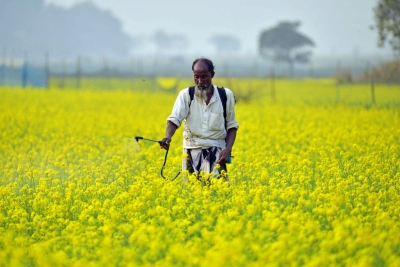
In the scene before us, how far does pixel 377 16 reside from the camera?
32812 millimetres

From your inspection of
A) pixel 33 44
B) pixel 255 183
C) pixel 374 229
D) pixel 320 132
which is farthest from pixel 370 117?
pixel 33 44

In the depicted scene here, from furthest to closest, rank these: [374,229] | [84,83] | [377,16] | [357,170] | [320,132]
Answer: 1. [84,83]
2. [377,16]
3. [320,132]
4. [357,170]
5. [374,229]

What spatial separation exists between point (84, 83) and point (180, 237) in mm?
37364

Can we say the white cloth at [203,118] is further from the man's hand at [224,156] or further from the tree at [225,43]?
the tree at [225,43]

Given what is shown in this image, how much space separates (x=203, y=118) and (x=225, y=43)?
189 meters

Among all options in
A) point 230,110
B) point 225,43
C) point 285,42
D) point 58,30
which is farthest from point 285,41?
point 225,43

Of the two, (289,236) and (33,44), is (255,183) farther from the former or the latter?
(33,44)

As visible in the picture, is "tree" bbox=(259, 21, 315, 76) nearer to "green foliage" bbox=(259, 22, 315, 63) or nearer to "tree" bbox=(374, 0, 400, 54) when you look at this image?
"green foliage" bbox=(259, 22, 315, 63)

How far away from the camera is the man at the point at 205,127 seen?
26.3 ft

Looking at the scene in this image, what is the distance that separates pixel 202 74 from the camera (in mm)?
7746

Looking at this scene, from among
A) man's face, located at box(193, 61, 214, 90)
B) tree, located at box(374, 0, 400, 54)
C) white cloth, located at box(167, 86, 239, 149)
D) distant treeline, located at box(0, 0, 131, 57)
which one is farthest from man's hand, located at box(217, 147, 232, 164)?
distant treeline, located at box(0, 0, 131, 57)

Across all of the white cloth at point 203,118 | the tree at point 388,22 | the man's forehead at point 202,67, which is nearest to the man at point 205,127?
the white cloth at point 203,118

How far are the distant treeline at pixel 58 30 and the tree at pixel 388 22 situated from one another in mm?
83279

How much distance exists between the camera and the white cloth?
8039mm
